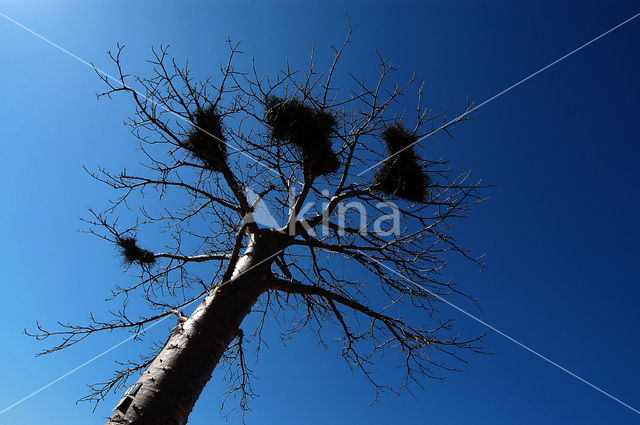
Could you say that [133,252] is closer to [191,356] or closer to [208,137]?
[208,137]

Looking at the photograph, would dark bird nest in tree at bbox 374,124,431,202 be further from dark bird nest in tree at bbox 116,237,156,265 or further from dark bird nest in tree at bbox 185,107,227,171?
dark bird nest in tree at bbox 116,237,156,265

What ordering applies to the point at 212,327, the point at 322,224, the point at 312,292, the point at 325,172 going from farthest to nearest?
the point at 322,224 → the point at 325,172 → the point at 312,292 → the point at 212,327

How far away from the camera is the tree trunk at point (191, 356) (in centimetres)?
176

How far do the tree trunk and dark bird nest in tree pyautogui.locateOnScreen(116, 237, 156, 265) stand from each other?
0.94 meters

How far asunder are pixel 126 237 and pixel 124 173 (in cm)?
49

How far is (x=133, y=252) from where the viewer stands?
118 inches

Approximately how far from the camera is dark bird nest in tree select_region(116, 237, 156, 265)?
9.68ft

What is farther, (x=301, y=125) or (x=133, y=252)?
(x=133, y=252)

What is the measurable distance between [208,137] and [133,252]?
106cm

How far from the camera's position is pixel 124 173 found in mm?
2996

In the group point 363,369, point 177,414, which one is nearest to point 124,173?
point 177,414

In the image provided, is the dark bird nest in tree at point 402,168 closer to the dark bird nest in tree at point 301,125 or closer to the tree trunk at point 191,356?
the dark bird nest in tree at point 301,125

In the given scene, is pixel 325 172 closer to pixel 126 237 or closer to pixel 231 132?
pixel 231 132

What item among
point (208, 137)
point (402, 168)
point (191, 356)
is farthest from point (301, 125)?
point (191, 356)
